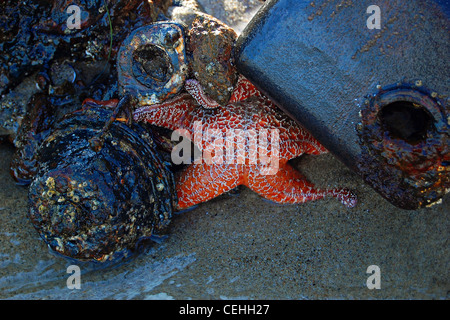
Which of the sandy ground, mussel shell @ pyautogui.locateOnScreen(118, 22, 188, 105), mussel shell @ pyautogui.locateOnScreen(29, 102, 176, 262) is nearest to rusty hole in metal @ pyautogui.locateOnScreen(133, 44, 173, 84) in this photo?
mussel shell @ pyautogui.locateOnScreen(118, 22, 188, 105)

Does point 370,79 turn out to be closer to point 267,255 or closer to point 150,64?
point 267,255

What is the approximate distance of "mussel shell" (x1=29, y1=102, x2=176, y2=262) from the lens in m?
2.86

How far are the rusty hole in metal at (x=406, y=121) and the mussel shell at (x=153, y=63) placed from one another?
5.32 ft

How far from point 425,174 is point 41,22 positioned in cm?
345

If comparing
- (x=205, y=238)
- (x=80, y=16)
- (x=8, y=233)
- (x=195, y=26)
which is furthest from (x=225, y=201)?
(x=80, y=16)

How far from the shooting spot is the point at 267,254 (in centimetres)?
318

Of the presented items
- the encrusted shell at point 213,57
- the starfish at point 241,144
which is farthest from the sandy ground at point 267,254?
the encrusted shell at point 213,57

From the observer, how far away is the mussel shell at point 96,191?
2859 millimetres

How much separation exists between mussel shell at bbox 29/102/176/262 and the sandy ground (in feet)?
0.90

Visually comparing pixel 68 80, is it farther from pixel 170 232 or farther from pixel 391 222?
pixel 391 222

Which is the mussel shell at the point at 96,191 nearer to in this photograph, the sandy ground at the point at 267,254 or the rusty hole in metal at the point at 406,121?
the sandy ground at the point at 267,254

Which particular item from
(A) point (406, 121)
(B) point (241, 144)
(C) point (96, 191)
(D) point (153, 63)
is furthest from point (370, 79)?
(C) point (96, 191)

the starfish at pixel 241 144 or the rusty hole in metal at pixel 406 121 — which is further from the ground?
the rusty hole in metal at pixel 406 121

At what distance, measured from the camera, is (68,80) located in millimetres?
3645
